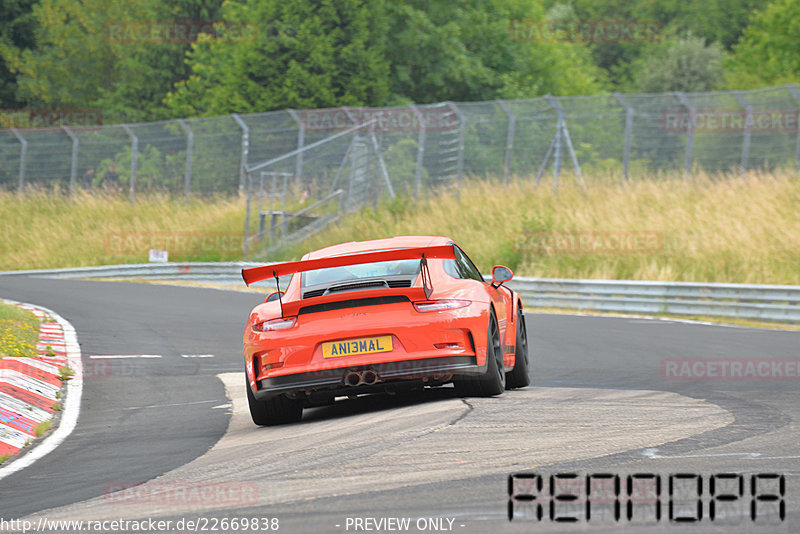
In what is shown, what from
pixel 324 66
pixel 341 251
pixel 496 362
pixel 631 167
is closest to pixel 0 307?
pixel 341 251

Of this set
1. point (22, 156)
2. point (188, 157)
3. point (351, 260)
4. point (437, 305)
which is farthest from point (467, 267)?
point (22, 156)

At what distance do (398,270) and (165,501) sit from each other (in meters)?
3.31

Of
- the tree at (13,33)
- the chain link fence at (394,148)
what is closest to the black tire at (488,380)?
the chain link fence at (394,148)

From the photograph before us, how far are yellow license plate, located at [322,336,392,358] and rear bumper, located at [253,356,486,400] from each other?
99mm

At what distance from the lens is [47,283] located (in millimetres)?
27672

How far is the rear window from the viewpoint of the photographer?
835 cm

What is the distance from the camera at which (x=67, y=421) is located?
365 inches

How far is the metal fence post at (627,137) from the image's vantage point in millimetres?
28031

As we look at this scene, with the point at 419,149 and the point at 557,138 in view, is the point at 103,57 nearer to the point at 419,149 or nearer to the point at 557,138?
the point at 419,149

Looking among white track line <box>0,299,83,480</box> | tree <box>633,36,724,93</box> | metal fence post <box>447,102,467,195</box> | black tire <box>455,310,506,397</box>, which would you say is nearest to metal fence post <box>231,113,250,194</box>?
metal fence post <box>447,102,467,195</box>

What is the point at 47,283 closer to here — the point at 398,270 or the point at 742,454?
the point at 398,270

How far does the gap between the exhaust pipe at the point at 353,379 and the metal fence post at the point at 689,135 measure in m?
20.9

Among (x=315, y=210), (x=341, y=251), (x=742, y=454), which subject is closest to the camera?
(x=742, y=454)

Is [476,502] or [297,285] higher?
[297,285]
